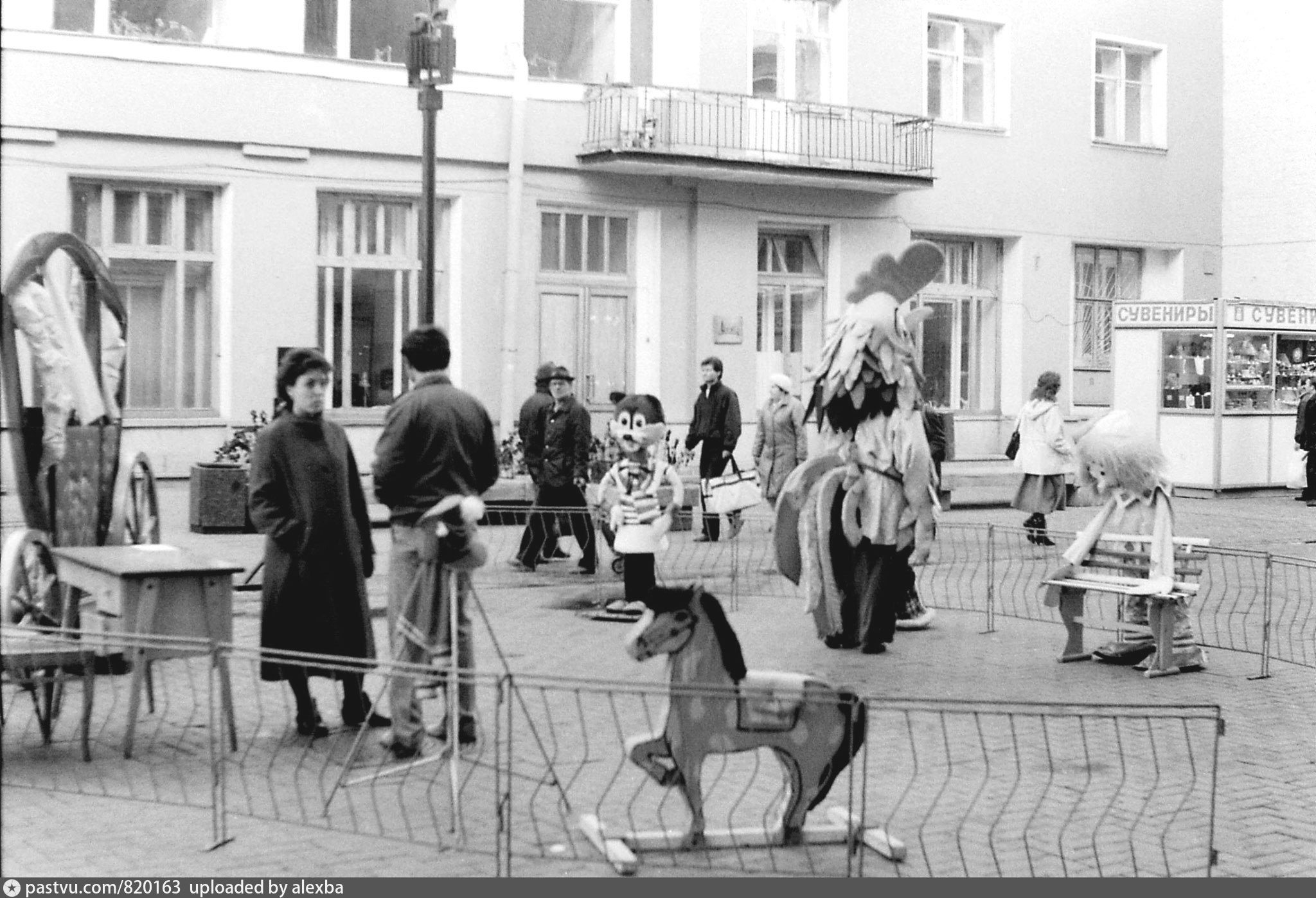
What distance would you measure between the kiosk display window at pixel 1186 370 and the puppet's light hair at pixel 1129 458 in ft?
48.2

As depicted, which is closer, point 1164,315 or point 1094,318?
point 1164,315

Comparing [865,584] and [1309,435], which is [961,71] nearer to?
[1309,435]

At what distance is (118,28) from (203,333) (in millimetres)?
3704

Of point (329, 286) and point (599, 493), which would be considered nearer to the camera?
point (599, 493)

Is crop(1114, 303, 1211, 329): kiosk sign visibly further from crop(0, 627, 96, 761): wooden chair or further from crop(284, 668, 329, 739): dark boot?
crop(0, 627, 96, 761): wooden chair

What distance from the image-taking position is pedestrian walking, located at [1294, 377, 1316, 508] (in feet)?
74.5

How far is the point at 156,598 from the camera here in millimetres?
7332

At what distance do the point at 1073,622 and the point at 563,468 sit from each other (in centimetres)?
516

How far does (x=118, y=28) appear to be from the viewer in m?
20.7

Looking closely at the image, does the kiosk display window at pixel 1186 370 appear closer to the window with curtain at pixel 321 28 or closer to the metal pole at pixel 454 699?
the window with curtain at pixel 321 28

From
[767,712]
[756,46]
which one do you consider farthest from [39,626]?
[756,46]

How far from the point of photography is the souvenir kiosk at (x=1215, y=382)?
79.2 ft

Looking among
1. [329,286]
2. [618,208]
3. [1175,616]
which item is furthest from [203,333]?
[1175,616]
